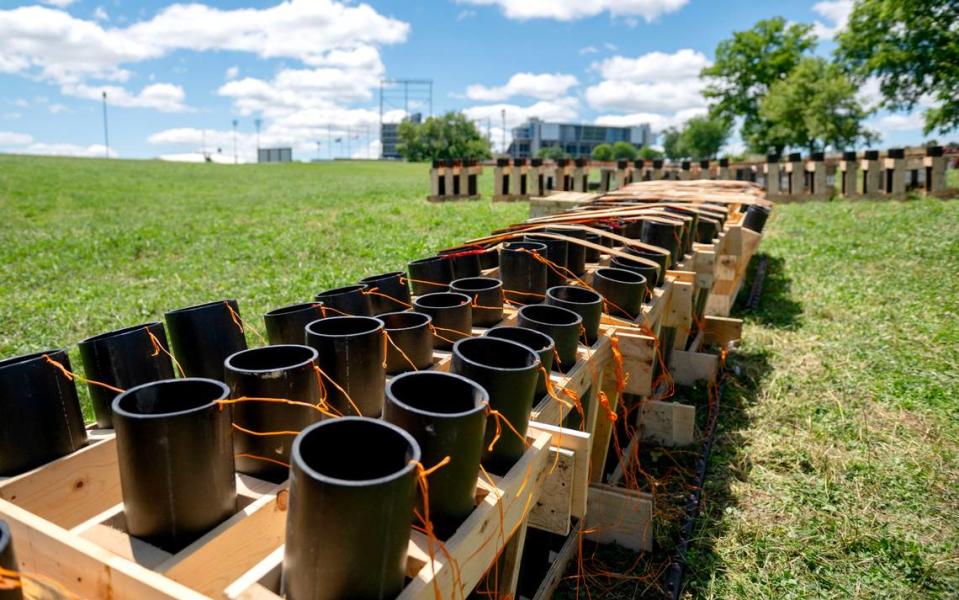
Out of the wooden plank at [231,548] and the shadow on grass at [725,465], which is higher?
the wooden plank at [231,548]

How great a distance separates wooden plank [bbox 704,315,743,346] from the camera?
5.59 metres

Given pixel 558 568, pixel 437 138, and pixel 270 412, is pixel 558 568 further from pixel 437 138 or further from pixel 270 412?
pixel 437 138

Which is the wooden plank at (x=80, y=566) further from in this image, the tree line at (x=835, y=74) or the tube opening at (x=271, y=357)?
the tree line at (x=835, y=74)

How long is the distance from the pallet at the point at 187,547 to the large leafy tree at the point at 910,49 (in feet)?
84.6

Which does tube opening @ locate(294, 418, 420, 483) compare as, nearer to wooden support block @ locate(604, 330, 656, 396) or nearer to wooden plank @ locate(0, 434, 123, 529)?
wooden plank @ locate(0, 434, 123, 529)

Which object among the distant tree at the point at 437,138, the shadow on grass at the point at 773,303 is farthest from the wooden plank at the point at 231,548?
the distant tree at the point at 437,138

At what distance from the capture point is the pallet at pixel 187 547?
138cm

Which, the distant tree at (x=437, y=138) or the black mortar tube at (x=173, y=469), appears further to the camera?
the distant tree at (x=437, y=138)

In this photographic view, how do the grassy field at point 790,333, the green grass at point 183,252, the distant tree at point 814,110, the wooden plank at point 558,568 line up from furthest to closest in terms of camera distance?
the distant tree at point 814,110
the green grass at point 183,252
the grassy field at point 790,333
the wooden plank at point 558,568

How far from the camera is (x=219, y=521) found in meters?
1.63

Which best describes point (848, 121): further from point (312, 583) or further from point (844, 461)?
point (312, 583)

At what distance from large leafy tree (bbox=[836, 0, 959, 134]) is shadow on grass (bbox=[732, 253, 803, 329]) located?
59.4 feet

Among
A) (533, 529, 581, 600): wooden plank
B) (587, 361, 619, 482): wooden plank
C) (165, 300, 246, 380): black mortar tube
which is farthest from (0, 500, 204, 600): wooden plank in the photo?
(587, 361, 619, 482): wooden plank

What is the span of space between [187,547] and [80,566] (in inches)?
8.6
